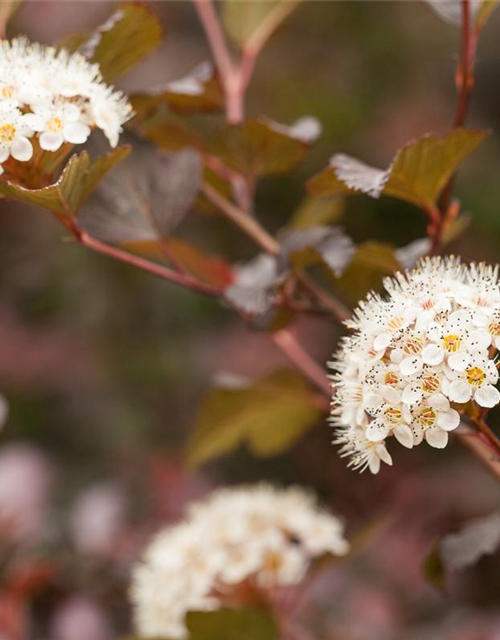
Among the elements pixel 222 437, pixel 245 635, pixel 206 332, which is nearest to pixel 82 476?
pixel 206 332

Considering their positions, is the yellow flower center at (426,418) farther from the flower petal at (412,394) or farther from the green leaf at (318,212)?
the green leaf at (318,212)

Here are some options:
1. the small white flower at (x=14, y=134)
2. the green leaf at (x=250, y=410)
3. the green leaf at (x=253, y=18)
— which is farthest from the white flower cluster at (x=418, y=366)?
the green leaf at (x=253, y=18)

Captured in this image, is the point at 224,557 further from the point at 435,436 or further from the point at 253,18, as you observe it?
the point at 253,18

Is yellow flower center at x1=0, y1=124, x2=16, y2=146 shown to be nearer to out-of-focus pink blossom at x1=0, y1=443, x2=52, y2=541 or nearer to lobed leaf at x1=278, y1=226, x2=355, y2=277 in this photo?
lobed leaf at x1=278, y1=226, x2=355, y2=277

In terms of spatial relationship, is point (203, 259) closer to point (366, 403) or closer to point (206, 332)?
point (366, 403)

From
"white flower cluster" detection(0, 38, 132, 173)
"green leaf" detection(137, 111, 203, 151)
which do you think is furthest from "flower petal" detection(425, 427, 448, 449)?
"green leaf" detection(137, 111, 203, 151)

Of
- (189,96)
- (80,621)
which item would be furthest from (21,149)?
(80,621)
